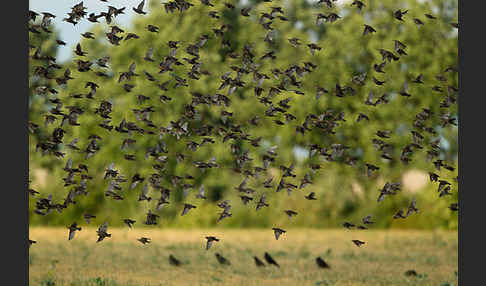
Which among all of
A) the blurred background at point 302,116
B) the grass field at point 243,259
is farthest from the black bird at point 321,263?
the blurred background at point 302,116

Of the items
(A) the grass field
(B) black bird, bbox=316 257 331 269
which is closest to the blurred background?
(A) the grass field

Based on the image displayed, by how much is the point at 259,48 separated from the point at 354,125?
8.47 meters

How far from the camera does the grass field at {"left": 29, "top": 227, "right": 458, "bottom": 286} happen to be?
22.3 metres

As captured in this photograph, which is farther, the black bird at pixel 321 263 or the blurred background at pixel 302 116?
the blurred background at pixel 302 116

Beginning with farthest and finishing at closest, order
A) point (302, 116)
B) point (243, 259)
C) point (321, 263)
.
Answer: point (302, 116), point (243, 259), point (321, 263)

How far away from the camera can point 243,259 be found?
28.5 m

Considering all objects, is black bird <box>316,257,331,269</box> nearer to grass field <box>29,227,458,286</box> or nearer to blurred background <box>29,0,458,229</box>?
grass field <box>29,227,458,286</box>

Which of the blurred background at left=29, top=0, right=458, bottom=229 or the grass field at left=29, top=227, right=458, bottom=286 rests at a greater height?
the blurred background at left=29, top=0, right=458, bottom=229

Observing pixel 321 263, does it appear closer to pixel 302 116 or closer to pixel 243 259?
pixel 243 259

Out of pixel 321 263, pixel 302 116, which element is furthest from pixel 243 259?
pixel 302 116

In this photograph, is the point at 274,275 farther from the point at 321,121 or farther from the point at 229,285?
the point at 321,121

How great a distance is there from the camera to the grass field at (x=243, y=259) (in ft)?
73.2

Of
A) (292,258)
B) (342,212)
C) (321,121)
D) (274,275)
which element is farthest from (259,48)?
(321,121)

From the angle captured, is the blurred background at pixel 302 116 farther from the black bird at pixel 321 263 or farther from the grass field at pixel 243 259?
the black bird at pixel 321 263
